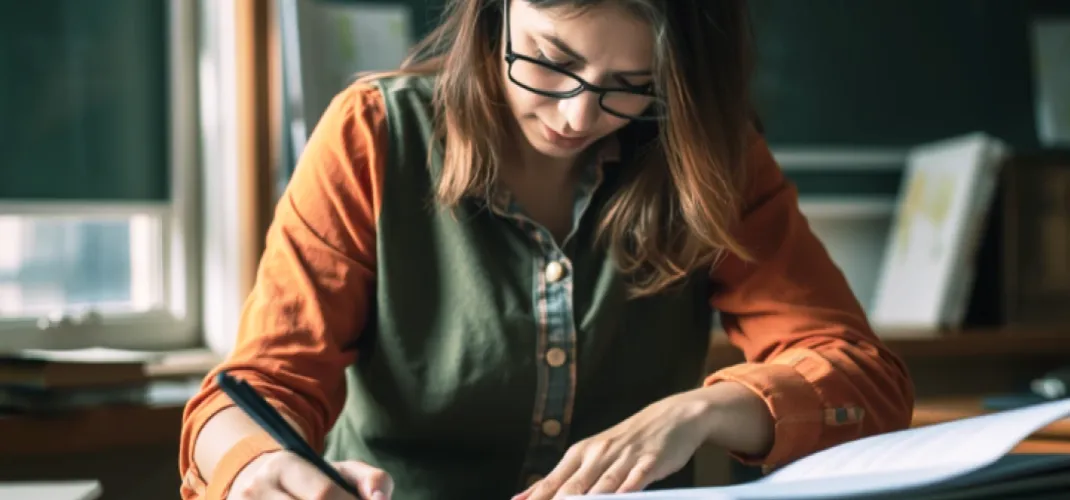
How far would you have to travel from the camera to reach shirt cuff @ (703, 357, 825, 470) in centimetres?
95

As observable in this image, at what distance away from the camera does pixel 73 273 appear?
1.84m

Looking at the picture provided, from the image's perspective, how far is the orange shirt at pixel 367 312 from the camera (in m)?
0.94

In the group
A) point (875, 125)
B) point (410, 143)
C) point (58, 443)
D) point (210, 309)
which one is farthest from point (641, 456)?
point (875, 125)

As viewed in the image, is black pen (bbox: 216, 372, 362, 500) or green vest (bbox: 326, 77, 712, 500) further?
green vest (bbox: 326, 77, 712, 500)

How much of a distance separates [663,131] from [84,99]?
116 centimetres

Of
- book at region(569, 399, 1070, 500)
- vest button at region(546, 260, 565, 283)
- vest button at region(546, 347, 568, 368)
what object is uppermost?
vest button at region(546, 260, 565, 283)

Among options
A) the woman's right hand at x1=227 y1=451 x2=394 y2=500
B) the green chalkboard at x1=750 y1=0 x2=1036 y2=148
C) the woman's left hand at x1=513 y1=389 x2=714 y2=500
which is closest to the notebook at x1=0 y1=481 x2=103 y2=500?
the woman's right hand at x1=227 y1=451 x2=394 y2=500

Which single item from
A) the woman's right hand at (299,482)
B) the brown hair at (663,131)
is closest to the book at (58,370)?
the brown hair at (663,131)

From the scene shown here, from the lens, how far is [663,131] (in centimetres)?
102

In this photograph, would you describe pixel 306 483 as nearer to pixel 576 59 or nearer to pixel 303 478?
pixel 303 478

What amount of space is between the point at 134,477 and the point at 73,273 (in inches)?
16.4

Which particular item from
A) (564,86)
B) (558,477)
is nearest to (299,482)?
(558,477)

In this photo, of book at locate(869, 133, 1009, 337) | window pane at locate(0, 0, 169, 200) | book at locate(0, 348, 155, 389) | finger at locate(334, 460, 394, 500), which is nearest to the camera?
finger at locate(334, 460, 394, 500)

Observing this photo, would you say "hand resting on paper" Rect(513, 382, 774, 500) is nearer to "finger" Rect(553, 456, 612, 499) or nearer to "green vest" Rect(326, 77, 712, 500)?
"finger" Rect(553, 456, 612, 499)
